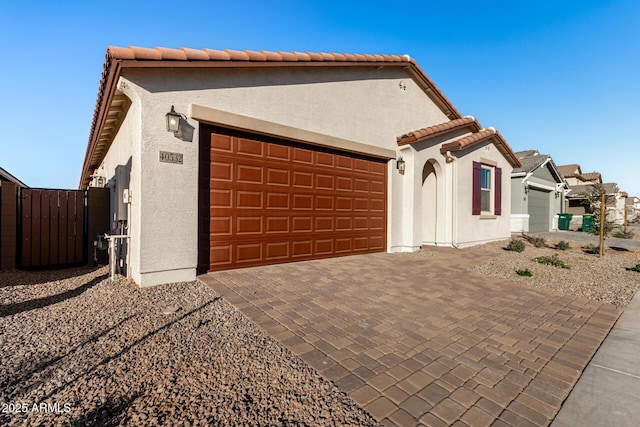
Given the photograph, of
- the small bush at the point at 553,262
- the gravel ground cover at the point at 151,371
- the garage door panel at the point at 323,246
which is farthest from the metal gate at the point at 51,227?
the small bush at the point at 553,262

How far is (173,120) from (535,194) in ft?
66.9

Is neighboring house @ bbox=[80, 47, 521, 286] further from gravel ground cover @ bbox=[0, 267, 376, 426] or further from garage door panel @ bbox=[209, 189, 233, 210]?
gravel ground cover @ bbox=[0, 267, 376, 426]

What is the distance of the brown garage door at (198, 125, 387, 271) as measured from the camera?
18.4ft

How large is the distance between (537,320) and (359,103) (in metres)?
6.51

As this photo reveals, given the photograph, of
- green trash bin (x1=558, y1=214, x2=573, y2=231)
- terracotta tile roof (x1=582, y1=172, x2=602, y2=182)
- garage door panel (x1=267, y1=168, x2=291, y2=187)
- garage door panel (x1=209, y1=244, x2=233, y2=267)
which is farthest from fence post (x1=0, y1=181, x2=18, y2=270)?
terracotta tile roof (x1=582, y1=172, x2=602, y2=182)

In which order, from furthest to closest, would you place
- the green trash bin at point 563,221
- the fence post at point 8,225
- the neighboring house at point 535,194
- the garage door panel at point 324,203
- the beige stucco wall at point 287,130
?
1. the green trash bin at point 563,221
2. the neighboring house at point 535,194
3. the garage door panel at point 324,203
4. the fence post at point 8,225
5. the beige stucco wall at point 287,130

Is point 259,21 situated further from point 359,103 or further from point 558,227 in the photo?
point 558,227

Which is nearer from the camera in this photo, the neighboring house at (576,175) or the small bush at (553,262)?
the small bush at (553,262)

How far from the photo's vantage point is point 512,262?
7652 mm

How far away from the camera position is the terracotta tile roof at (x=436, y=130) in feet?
28.7

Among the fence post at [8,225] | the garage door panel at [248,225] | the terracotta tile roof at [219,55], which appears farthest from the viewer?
the fence post at [8,225]

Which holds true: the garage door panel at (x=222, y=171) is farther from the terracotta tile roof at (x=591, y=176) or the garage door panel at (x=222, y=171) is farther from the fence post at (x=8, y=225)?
the terracotta tile roof at (x=591, y=176)

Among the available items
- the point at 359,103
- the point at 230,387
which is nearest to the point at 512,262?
the point at 359,103

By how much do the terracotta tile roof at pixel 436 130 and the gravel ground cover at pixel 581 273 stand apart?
4078 millimetres
